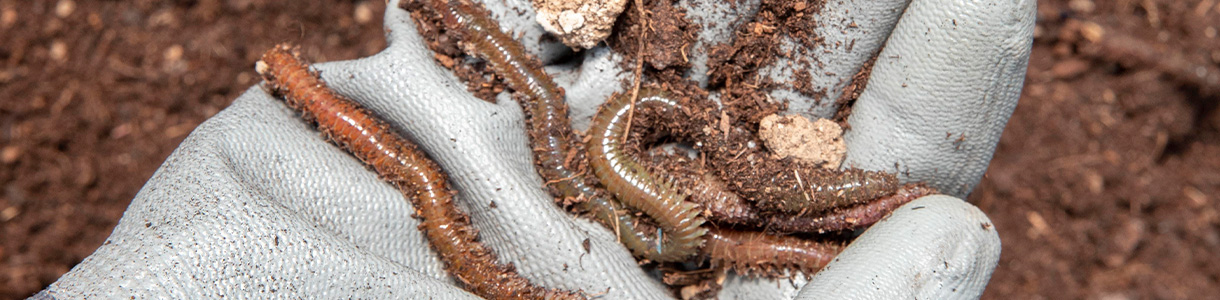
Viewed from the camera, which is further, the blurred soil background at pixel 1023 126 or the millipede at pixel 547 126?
the blurred soil background at pixel 1023 126

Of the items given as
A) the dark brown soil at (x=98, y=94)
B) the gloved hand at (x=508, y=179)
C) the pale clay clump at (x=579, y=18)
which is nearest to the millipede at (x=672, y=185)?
the gloved hand at (x=508, y=179)

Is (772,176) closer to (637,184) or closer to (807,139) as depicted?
(807,139)

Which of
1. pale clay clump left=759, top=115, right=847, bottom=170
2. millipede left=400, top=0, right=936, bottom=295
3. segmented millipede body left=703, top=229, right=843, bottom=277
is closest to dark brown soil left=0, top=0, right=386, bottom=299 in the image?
millipede left=400, top=0, right=936, bottom=295

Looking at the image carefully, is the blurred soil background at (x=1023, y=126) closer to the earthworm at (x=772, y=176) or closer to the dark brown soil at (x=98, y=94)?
the dark brown soil at (x=98, y=94)

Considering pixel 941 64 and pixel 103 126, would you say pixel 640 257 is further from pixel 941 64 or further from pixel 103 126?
pixel 103 126

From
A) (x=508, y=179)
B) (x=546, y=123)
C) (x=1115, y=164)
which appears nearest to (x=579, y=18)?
(x=546, y=123)
